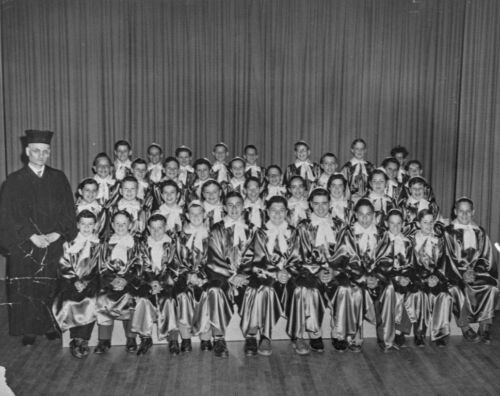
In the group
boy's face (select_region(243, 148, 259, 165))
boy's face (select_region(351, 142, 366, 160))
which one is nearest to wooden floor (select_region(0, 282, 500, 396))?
boy's face (select_region(351, 142, 366, 160))

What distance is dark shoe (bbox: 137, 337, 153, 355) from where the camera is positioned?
6.44 m

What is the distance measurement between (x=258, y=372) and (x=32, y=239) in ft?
8.31

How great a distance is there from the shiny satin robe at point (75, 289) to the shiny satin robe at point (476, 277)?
11.1ft

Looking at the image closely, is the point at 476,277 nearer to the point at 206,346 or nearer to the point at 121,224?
the point at 206,346

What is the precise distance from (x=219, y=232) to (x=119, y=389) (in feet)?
6.32

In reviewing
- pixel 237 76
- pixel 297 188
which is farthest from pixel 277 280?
pixel 237 76

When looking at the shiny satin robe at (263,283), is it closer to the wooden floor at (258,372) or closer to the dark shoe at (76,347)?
the wooden floor at (258,372)

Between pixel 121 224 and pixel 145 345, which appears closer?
pixel 145 345

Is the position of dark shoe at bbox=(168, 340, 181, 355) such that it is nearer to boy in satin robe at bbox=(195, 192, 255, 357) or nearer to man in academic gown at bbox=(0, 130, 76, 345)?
boy in satin robe at bbox=(195, 192, 255, 357)

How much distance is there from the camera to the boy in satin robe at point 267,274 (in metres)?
6.54

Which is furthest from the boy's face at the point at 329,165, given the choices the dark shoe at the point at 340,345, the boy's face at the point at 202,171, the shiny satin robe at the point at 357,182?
the dark shoe at the point at 340,345

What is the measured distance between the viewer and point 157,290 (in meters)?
6.47

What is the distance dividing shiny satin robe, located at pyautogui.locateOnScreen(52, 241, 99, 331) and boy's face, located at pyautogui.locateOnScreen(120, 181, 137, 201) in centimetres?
116

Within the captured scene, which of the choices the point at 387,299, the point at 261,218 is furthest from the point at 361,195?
the point at 387,299
